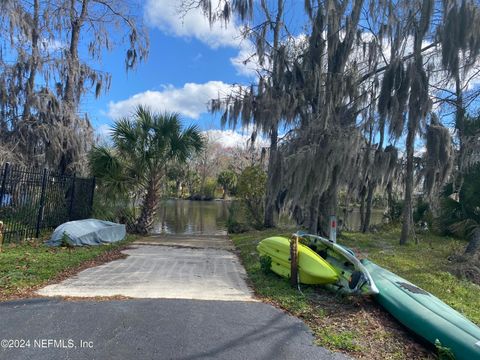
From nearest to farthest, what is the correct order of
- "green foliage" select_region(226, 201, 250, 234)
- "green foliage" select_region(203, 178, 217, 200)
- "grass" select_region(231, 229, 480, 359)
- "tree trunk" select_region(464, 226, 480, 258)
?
"grass" select_region(231, 229, 480, 359) → "tree trunk" select_region(464, 226, 480, 258) → "green foliage" select_region(226, 201, 250, 234) → "green foliage" select_region(203, 178, 217, 200)

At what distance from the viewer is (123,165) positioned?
11906 millimetres

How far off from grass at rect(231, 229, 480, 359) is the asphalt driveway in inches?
9.6

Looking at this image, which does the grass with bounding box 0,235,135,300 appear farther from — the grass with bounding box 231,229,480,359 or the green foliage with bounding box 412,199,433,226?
the green foliage with bounding box 412,199,433,226

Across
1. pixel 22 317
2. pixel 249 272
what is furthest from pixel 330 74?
pixel 22 317

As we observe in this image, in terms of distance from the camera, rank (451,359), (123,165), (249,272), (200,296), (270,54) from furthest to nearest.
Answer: (270,54), (123,165), (249,272), (200,296), (451,359)

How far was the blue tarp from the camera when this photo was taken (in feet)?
26.3

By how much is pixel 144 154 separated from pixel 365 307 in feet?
29.1

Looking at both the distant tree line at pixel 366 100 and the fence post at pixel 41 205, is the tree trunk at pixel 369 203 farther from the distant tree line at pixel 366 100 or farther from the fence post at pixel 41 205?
the fence post at pixel 41 205

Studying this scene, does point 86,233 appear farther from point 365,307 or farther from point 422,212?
point 422,212

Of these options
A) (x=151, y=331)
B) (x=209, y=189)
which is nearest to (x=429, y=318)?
(x=151, y=331)

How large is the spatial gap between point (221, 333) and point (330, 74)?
8.20 meters

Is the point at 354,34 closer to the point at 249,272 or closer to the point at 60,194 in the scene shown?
the point at 249,272

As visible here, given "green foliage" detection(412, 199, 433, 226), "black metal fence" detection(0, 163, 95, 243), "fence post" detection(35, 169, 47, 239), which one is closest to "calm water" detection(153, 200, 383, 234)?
"green foliage" detection(412, 199, 433, 226)

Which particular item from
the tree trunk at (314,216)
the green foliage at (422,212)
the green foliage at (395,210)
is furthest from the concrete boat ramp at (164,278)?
the green foliage at (395,210)
